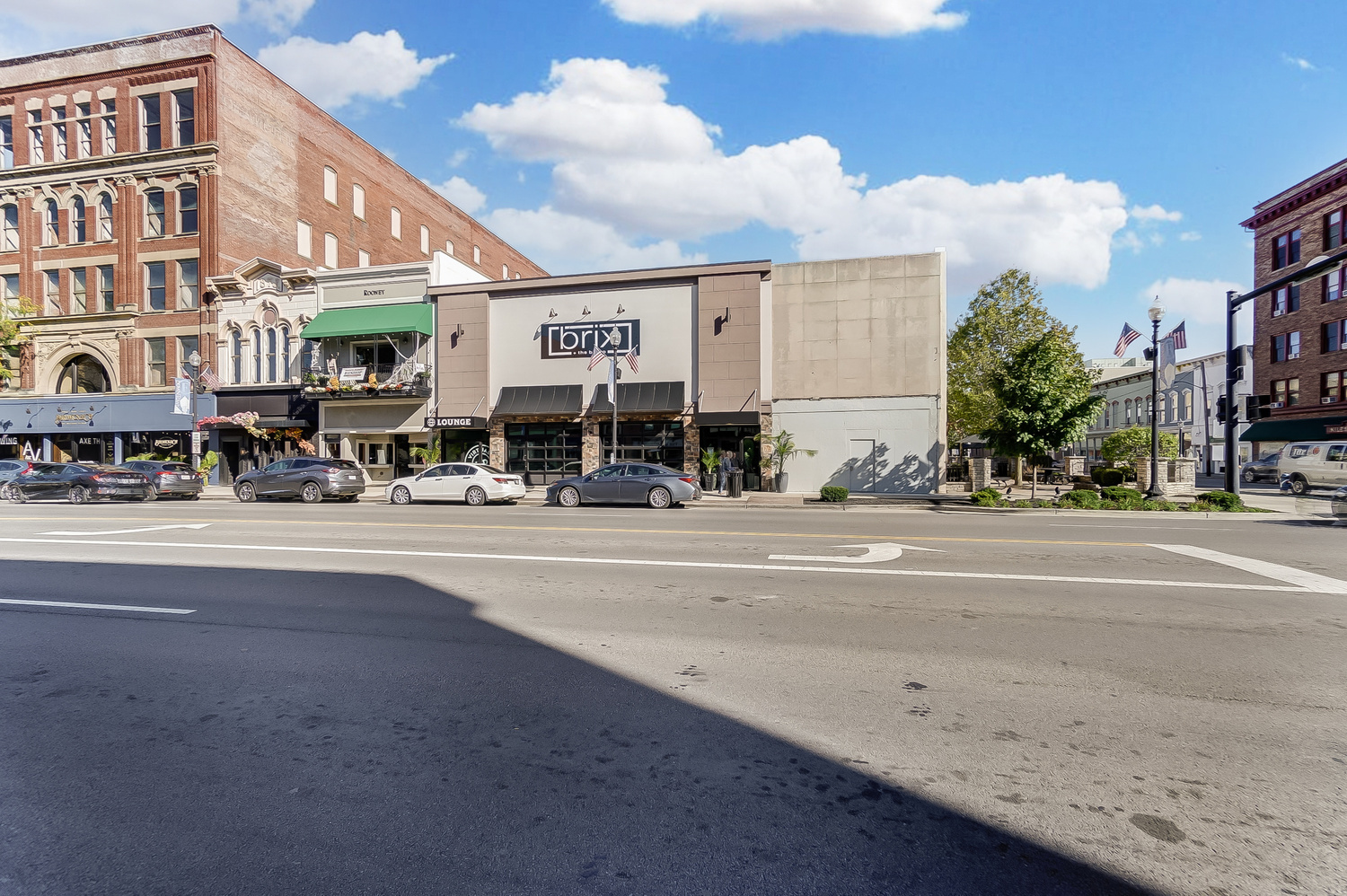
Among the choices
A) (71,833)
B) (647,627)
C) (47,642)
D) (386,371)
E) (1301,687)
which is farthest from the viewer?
(386,371)

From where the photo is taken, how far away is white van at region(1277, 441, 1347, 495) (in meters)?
26.2

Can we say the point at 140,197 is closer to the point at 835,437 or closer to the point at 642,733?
the point at 835,437

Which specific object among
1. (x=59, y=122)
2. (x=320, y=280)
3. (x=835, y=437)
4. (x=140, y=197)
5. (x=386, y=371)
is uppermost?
(x=59, y=122)

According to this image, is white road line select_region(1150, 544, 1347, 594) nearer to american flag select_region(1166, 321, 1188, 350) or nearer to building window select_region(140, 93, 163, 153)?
american flag select_region(1166, 321, 1188, 350)

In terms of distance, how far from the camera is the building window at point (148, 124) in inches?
1320

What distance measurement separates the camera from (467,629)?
6.20 m

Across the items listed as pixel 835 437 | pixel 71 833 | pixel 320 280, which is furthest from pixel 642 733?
pixel 320 280

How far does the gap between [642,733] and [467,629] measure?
2.83 metres

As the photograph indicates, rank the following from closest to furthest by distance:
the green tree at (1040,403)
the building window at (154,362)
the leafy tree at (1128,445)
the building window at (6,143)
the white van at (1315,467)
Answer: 1. the green tree at (1040,403)
2. the white van at (1315,467)
3. the building window at (154,362)
4. the building window at (6,143)
5. the leafy tree at (1128,445)

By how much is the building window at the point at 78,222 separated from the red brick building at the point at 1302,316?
64.3 metres

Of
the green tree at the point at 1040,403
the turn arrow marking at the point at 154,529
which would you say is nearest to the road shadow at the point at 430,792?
the turn arrow marking at the point at 154,529

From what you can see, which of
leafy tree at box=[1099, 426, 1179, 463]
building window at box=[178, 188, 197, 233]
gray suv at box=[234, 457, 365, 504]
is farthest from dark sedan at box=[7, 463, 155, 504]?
leafy tree at box=[1099, 426, 1179, 463]

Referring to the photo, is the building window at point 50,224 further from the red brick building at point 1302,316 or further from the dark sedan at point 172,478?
the red brick building at point 1302,316

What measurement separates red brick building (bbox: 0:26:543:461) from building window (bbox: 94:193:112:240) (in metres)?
0.07
